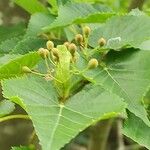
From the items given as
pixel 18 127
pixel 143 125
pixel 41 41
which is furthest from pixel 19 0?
pixel 18 127

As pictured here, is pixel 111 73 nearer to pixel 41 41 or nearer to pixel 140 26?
pixel 140 26

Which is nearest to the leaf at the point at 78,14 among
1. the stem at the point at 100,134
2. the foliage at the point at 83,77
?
the foliage at the point at 83,77

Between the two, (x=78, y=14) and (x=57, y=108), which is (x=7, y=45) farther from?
(x=57, y=108)

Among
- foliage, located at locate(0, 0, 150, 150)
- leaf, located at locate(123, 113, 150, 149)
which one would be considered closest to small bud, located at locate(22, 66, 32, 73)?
foliage, located at locate(0, 0, 150, 150)

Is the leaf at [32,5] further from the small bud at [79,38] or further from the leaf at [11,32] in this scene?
the small bud at [79,38]

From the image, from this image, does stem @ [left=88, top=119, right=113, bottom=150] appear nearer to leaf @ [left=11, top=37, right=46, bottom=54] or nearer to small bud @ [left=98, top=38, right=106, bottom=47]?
leaf @ [left=11, top=37, right=46, bottom=54]
